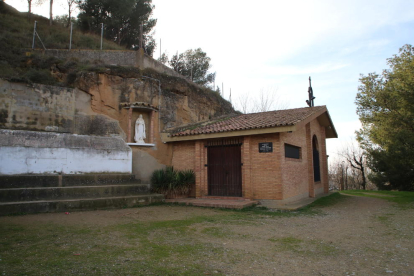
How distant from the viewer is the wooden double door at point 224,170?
11.2m

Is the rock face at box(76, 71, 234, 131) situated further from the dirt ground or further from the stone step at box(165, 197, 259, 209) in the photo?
the dirt ground

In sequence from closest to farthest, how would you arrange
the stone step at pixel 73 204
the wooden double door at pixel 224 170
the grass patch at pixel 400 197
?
the stone step at pixel 73 204 < the grass patch at pixel 400 197 < the wooden double door at pixel 224 170

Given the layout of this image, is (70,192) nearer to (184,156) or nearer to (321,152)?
(184,156)

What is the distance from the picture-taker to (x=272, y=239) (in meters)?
5.49

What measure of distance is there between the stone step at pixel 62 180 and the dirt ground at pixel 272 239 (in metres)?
1.74

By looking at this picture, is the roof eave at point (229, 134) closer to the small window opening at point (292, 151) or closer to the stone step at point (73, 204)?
the small window opening at point (292, 151)

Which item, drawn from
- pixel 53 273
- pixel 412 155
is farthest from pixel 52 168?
pixel 412 155

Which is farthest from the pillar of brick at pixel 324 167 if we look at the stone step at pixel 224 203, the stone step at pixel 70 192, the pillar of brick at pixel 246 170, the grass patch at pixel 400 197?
the stone step at pixel 70 192

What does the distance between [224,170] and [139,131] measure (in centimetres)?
424

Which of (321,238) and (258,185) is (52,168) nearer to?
(258,185)

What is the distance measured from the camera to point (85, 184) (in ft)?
31.4

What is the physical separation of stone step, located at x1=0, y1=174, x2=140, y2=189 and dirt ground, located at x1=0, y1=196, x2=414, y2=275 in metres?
1.74

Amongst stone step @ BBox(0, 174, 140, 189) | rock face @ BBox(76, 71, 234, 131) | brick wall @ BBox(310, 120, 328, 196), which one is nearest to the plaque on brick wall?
rock face @ BBox(76, 71, 234, 131)

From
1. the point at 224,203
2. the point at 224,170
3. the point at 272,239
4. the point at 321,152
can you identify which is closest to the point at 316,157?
the point at 321,152
